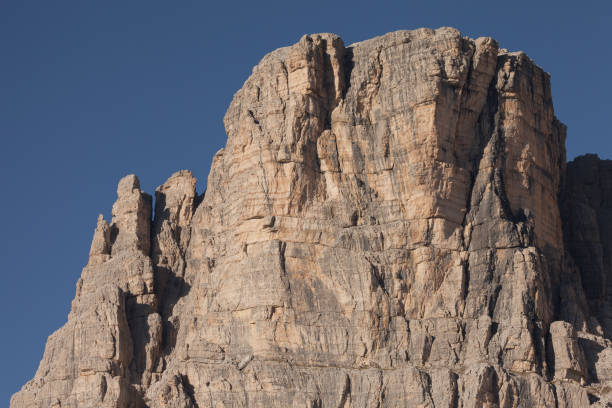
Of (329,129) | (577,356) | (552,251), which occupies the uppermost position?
(329,129)

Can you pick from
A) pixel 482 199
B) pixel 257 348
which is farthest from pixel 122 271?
pixel 482 199

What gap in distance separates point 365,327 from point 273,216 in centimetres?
1021

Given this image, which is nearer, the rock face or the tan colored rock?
the rock face

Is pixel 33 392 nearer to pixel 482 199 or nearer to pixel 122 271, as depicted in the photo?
pixel 122 271

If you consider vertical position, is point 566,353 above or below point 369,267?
below

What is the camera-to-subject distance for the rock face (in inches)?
4341

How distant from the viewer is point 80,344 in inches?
4697

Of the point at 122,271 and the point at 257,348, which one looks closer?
the point at 257,348

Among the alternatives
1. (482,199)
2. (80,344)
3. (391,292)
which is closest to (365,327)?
(391,292)

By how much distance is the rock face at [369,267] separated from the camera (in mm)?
110250

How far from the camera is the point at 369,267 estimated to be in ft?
373

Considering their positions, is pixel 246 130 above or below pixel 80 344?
above

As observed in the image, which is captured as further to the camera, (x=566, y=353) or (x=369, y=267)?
(x=369, y=267)

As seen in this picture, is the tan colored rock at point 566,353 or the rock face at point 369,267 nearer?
the rock face at point 369,267
